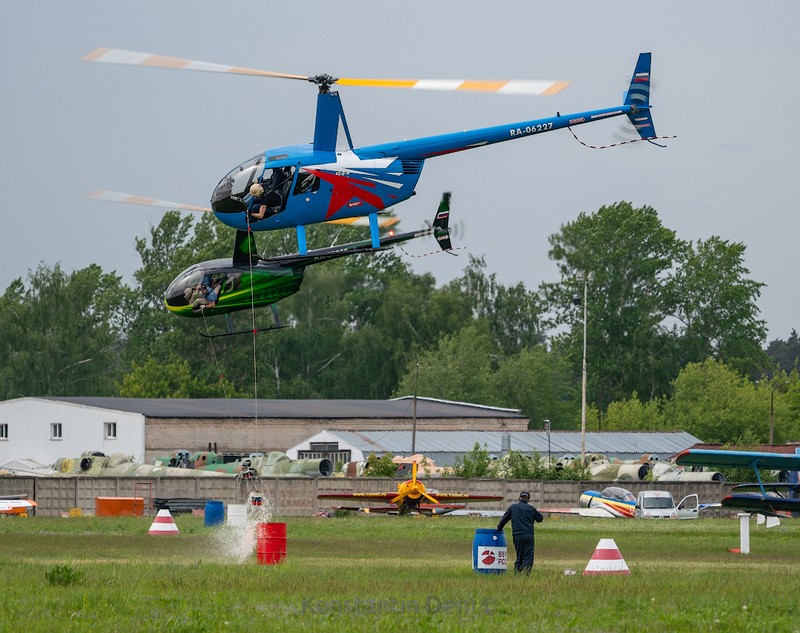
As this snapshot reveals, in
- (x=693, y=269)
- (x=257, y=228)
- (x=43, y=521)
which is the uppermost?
(x=693, y=269)

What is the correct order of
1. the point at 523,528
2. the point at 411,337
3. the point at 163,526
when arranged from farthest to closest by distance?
the point at 411,337 < the point at 163,526 < the point at 523,528

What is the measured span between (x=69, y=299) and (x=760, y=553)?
3302 inches

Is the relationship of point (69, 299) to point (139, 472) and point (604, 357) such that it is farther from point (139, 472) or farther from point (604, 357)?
point (139, 472)

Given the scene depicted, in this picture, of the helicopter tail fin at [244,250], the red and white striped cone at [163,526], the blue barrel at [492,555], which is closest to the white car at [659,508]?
the red and white striped cone at [163,526]

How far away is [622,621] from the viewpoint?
16969 millimetres

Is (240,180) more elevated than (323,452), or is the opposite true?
(240,180)

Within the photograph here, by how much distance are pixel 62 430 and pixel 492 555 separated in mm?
57463

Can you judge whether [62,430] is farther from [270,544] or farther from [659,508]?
[270,544]

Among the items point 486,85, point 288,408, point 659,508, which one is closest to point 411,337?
point 288,408

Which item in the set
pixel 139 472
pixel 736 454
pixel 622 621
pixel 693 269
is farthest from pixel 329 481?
pixel 693 269

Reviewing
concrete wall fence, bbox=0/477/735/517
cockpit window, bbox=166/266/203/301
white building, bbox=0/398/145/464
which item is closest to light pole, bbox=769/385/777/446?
concrete wall fence, bbox=0/477/735/517

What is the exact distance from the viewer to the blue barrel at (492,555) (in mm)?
22797

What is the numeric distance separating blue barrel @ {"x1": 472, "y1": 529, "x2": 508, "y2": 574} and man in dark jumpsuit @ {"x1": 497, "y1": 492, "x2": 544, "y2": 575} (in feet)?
0.64

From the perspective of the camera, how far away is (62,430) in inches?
3024
